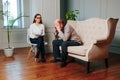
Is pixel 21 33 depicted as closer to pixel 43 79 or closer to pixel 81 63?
pixel 81 63

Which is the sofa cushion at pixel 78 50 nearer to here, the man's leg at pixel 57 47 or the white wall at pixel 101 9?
the man's leg at pixel 57 47

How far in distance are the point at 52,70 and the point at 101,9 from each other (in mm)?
2748

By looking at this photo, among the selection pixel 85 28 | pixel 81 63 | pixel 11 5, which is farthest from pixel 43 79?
pixel 11 5

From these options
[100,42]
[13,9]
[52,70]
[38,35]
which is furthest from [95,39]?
[13,9]

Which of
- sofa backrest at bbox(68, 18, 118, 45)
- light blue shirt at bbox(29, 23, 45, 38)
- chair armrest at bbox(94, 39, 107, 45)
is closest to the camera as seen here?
chair armrest at bbox(94, 39, 107, 45)

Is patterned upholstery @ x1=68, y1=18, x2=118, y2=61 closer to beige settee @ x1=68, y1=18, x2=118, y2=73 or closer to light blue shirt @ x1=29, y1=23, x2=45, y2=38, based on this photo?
beige settee @ x1=68, y1=18, x2=118, y2=73

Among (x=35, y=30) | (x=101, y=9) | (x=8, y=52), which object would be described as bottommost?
(x=8, y=52)

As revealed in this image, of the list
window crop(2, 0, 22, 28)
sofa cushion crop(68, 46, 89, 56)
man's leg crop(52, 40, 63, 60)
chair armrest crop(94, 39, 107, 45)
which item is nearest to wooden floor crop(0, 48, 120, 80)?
man's leg crop(52, 40, 63, 60)

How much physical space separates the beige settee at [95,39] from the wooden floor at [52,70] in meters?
0.23

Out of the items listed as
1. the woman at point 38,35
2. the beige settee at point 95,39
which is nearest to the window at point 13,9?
the woman at point 38,35

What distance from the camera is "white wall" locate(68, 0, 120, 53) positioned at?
5351 millimetres

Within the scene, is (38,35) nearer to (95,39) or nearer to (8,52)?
(8,52)

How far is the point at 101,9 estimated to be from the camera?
5.70 metres

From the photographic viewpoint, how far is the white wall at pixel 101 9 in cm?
535
